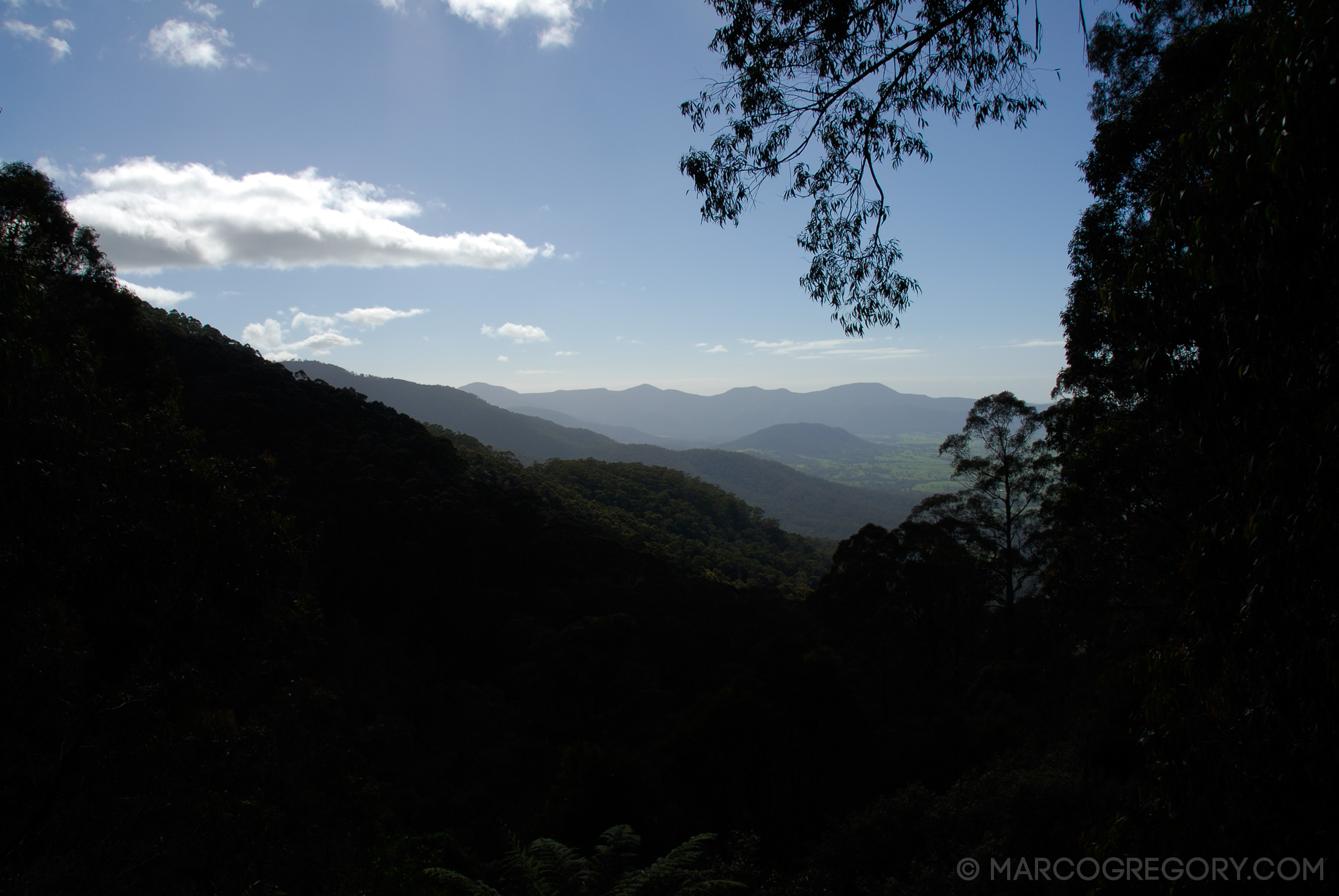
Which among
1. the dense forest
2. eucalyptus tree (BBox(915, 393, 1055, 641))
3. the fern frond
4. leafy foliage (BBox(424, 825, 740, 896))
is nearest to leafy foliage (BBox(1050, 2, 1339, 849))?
the dense forest

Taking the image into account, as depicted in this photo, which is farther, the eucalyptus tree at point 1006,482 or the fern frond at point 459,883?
the eucalyptus tree at point 1006,482

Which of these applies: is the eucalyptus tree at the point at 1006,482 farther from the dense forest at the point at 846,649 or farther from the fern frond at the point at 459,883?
the fern frond at the point at 459,883

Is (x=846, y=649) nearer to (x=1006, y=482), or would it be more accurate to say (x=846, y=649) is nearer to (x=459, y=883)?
(x=1006, y=482)

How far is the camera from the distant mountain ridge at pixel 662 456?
10662 cm

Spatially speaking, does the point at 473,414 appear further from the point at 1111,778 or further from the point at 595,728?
the point at 1111,778

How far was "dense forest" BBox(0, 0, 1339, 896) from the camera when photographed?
224 cm

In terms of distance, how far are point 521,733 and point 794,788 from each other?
9.11 meters

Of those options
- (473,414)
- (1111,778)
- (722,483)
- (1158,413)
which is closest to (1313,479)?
(1158,413)

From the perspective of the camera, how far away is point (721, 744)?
386 inches

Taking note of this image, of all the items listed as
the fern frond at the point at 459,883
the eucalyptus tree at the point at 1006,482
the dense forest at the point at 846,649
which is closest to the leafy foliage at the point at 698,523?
the dense forest at the point at 846,649

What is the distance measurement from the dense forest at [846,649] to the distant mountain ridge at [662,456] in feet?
266

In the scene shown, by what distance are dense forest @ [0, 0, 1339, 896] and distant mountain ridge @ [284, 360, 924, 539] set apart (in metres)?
81.2

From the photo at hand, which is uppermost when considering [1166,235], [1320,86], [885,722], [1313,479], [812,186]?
[812,186]

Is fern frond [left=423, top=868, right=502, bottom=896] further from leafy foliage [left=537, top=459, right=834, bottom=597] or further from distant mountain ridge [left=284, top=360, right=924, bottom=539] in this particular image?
distant mountain ridge [left=284, top=360, right=924, bottom=539]
